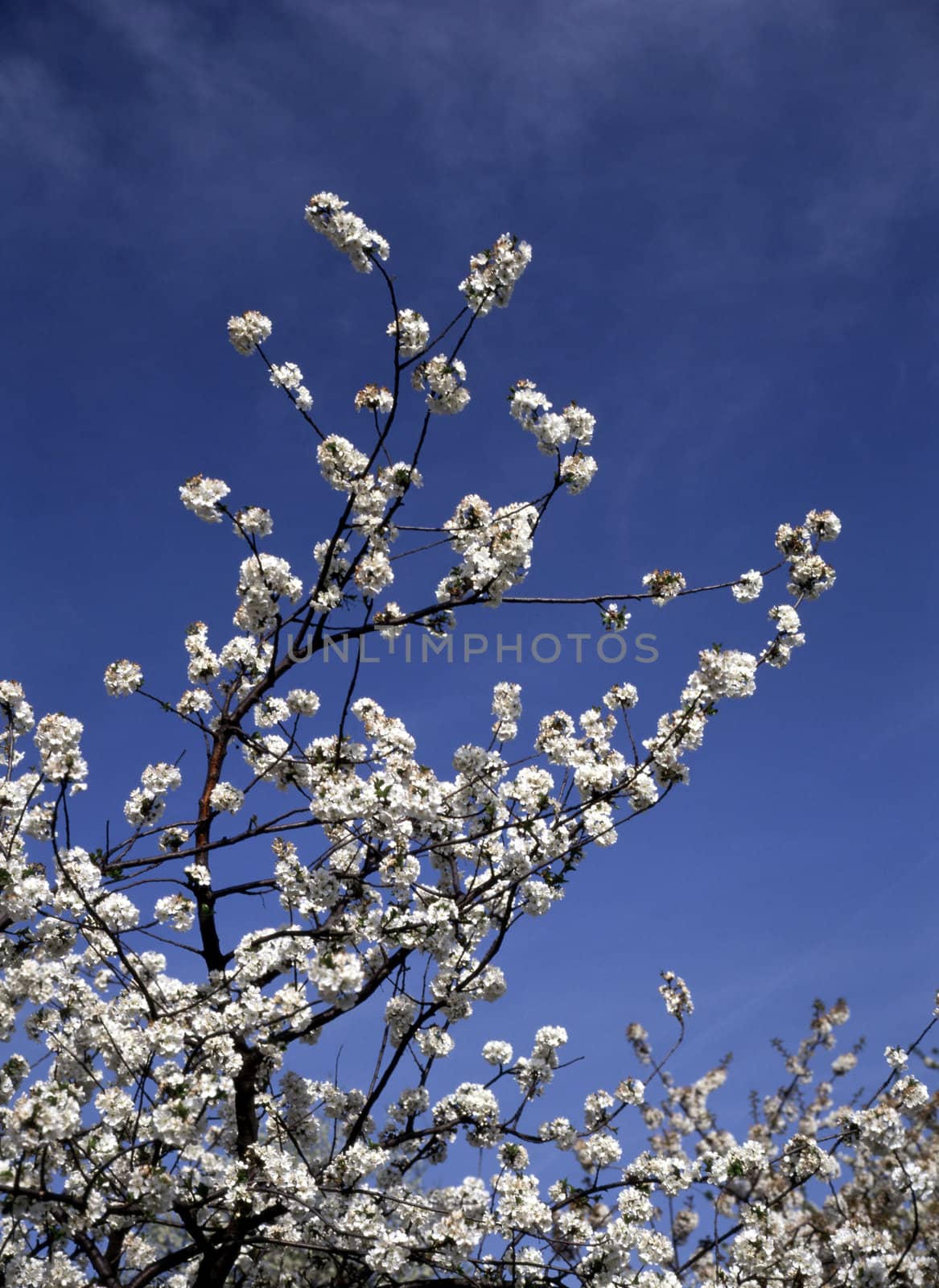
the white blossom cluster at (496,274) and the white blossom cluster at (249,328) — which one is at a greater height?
the white blossom cluster at (249,328)

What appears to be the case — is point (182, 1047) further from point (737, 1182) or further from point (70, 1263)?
point (737, 1182)

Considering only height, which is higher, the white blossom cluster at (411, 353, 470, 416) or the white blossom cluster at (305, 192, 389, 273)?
the white blossom cluster at (305, 192, 389, 273)

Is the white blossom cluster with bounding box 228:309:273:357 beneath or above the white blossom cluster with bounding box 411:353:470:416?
above

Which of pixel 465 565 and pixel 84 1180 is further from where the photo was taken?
pixel 465 565

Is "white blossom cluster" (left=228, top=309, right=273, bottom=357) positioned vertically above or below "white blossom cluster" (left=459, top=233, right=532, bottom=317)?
above

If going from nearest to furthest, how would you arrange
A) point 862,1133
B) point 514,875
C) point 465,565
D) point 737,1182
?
point 514,875, point 465,565, point 862,1133, point 737,1182

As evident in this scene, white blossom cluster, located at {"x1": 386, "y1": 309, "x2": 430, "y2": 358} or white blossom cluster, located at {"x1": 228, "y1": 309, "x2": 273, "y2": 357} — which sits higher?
white blossom cluster, located at {"x1": 228, "y1": 309, "x2": 273, "y2": 357}

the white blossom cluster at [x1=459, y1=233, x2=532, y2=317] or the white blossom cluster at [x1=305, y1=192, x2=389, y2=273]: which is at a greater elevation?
the white blossom cluster at [x1=305, y1=192, x2=389, y2=273]

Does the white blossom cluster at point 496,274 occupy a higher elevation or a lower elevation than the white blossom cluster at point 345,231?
lower

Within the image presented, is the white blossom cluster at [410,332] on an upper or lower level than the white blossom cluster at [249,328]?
lower

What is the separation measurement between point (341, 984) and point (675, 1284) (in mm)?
3563

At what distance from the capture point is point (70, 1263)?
6.08m

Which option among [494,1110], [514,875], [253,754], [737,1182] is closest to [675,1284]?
[494,1110]

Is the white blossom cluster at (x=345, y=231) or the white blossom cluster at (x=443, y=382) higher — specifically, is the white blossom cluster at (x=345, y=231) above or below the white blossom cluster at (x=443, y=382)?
above
